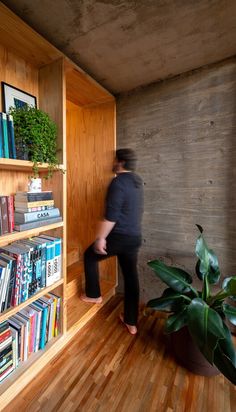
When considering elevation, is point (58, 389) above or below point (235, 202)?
below

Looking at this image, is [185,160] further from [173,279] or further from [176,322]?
[176,322]

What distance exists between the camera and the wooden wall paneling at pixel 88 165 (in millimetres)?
2029

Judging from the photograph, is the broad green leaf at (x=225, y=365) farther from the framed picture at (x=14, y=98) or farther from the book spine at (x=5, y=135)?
the framed picture at (x=14, y=98)

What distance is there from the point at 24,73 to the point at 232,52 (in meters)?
1.51

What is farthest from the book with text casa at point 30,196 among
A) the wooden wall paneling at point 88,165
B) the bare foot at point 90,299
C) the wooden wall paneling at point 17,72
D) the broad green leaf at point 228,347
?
the broad green leaf at point 228,347

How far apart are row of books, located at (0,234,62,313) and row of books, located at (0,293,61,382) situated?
6.3 inches

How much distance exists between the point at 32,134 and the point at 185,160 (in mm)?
1208

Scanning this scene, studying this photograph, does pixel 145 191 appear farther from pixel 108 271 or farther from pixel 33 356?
pixel 33 356

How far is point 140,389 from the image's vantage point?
115 cm

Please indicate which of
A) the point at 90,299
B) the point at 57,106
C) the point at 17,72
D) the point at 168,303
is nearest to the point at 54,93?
the point at 57,106

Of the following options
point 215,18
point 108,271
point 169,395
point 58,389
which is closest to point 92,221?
point 108,271

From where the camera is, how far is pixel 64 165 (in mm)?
1355

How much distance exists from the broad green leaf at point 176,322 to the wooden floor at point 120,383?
0.33 m

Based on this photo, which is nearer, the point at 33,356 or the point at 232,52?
the point at 33,356
